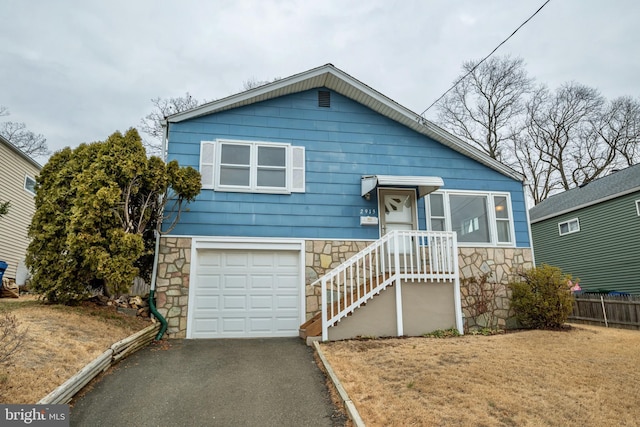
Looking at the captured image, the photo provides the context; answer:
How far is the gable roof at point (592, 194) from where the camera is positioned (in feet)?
41.5

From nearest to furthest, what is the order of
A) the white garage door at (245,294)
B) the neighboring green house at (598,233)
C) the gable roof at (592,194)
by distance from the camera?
1. the white garage door at (245,294)
2. the neighboring green house at (598,233)
3. the gable roof at (592,194)

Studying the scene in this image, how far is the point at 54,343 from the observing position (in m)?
4.68

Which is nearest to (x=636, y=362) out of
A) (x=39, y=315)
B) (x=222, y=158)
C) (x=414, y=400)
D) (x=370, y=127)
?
(x=414, y=400)

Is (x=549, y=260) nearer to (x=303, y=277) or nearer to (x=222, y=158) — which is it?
(x=303, y=277)

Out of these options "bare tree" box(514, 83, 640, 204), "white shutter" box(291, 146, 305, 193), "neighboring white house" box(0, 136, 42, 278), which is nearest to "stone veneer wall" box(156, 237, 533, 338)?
"white shutter" box(291, 146, 305, 193)

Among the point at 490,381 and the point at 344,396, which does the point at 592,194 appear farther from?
the point at 344,396

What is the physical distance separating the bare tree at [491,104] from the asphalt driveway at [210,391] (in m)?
19.0

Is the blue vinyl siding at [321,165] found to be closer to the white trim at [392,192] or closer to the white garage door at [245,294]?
the white trim at [392,192]

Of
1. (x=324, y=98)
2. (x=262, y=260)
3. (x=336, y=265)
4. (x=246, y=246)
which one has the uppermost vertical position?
(x=324, y=98)

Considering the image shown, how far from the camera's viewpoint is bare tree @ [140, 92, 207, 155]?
61.5 ft

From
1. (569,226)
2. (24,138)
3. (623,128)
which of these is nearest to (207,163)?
(569,226)

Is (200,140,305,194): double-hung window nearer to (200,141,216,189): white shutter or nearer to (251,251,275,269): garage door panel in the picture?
(200,141,216,189): white shutter

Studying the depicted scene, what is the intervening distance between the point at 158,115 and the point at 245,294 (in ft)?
49.6

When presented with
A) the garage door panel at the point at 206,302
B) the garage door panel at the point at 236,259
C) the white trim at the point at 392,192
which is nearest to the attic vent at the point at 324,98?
the white trim at the point at 392,192
